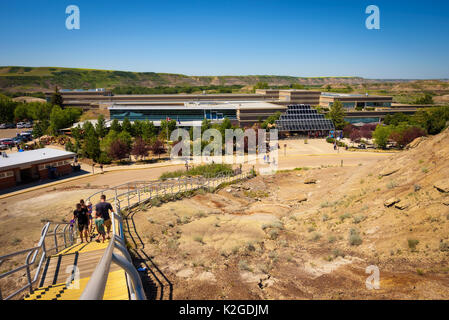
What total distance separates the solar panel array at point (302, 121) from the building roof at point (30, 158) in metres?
38.8

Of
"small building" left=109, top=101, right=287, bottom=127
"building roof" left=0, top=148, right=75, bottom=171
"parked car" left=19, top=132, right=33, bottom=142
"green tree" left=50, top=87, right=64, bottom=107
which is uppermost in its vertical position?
"green tree" left=50, top=87, right=64, bottom=107

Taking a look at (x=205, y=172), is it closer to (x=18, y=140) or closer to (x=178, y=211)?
(x=178, y=211)

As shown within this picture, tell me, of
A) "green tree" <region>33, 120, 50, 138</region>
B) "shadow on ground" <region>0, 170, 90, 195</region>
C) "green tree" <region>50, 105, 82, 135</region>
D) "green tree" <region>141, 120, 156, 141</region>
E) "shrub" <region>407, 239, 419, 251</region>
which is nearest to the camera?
"shrub" <region>407, 239, 419, 251</region>

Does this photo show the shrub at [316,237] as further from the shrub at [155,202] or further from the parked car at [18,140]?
the parked car at [18,140]

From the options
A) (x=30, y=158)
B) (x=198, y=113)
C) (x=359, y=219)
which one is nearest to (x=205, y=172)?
(x=30, y=158)

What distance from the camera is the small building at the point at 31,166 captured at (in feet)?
89.0

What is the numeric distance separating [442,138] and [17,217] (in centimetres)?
2859

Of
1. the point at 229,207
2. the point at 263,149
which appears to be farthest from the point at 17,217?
the point at 263,149

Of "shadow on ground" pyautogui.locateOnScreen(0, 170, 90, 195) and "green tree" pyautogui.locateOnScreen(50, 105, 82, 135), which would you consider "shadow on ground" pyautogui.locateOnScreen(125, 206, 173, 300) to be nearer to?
"shadow on ground" pyautogui.locateOnScreen(0, 170, 90, 195)

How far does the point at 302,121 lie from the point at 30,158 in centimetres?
4705

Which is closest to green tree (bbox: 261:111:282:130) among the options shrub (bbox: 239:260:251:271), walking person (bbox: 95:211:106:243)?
shrub (bbox: 239:260:251:271)

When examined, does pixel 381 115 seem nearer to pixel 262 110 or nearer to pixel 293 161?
pixel 262 110

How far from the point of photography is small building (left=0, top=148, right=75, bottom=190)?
89.0 feet

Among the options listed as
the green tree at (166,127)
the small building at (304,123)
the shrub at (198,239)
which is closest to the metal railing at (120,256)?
the shrub at (198,239)
